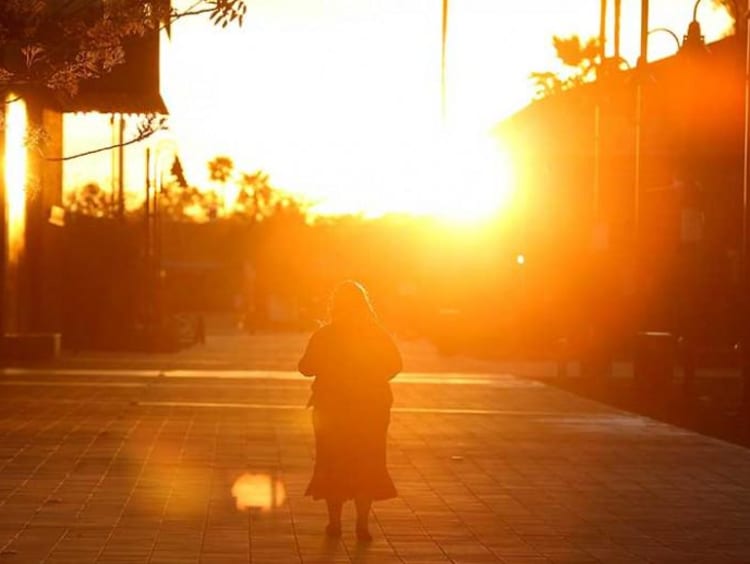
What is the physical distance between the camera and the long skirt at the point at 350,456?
12250 millimetres

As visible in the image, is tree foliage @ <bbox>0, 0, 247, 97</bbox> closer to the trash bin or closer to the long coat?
the long coat

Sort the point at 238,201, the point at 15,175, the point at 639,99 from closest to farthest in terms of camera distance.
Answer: the point at 15,175 → the point at 639,99 → the point at 238,201

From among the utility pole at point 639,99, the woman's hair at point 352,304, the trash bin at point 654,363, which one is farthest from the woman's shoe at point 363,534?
the utility pole at point 639,99

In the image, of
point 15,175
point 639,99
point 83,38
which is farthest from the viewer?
point 639,99

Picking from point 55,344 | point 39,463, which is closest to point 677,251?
point 55,344

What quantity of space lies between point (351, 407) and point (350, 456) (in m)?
0.32

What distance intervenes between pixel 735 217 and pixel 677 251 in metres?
2.08

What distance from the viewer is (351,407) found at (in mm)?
12414

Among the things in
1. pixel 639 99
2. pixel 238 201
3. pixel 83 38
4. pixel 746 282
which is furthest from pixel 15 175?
pixel 238 201

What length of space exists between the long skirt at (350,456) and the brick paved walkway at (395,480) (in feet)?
1.07

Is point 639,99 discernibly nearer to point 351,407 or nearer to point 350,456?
point 351,407

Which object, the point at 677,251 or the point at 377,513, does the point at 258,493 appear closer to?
the point at 377,513

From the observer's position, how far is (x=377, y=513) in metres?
13.7

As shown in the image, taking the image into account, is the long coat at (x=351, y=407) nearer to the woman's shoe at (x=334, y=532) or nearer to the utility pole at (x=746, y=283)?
the woman's shoe at (x=334, y=532)
